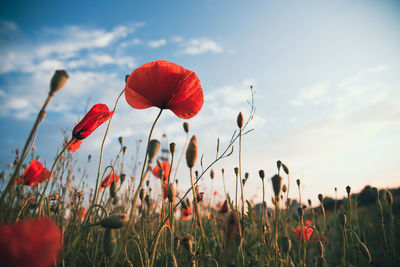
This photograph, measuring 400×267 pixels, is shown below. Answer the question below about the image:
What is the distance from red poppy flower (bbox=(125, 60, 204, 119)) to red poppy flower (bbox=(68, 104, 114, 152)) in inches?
5.4

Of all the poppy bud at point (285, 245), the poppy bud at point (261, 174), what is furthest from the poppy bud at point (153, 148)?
the poppy bud at point (261, 174)

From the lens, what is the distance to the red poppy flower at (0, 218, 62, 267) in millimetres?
406

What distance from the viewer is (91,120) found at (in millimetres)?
1216

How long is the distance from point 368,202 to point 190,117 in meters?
9.15

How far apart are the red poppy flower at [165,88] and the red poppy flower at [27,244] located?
83 centimetres

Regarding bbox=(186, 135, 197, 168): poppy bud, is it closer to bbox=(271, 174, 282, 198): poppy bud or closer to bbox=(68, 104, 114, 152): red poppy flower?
bbox=(271, 174, 282, 198): poppy bud

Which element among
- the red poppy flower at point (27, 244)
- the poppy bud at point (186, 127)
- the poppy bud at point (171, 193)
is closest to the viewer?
the red poppy flower at point (27, 244)

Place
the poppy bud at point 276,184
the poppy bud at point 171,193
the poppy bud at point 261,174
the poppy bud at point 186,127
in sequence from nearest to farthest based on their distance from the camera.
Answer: the poppy bud at point 276,184, the poppy bud at point 171,193, the poppy bud at point 261,174, the poppy bud at point 186,127

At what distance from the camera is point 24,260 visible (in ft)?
1.36

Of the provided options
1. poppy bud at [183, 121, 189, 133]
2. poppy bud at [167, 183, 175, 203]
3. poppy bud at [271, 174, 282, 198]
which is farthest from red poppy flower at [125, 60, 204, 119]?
poppy bud at [271, 174, 282, 198]

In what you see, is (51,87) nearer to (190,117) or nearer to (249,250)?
(190,117)

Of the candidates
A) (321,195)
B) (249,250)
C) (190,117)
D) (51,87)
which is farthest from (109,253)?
(321,195)

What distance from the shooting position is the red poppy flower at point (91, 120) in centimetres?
119

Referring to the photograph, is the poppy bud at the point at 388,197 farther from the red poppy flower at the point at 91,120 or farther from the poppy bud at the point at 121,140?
the poppy bud at the point at 121,140
